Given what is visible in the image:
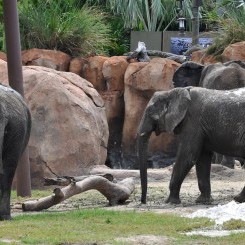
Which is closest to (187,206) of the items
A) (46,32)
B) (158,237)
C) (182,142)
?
(182,142)

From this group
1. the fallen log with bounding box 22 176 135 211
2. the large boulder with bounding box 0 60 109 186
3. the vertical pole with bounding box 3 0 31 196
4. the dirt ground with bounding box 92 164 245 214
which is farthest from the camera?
the large boulder with bounding box 0 60 109 186

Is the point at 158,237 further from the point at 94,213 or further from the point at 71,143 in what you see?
the point at 71,143

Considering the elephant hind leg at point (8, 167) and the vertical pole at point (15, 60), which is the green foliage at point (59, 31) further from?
the elephant hind leg at point (8, 167)

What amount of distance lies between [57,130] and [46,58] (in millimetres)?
8026

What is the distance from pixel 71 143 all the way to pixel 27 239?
8589 millimetres

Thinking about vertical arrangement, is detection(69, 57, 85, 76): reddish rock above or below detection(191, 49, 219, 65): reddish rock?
below

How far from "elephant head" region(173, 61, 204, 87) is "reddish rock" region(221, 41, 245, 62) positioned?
3074 millimetres

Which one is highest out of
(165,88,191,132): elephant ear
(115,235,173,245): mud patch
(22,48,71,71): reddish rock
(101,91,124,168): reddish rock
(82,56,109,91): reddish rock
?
(165,88,191,132): elephant ear

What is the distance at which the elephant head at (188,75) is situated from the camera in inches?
872

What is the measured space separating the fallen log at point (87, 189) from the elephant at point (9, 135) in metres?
0.65

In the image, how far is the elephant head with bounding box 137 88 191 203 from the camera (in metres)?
14.8

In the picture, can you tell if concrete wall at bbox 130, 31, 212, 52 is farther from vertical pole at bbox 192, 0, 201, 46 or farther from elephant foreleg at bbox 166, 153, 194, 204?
elephant foreleg at bbox 166, 153, 194, 204

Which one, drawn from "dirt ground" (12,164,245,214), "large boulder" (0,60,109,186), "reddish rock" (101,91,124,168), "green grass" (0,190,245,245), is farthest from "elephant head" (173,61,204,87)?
"green grass" (0,190,245,245)

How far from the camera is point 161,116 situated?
1494 cm
